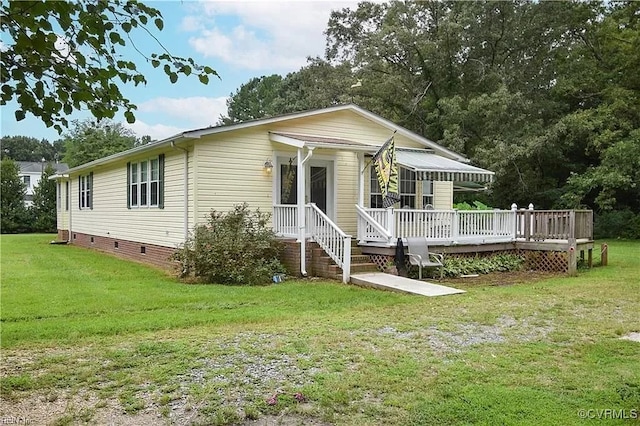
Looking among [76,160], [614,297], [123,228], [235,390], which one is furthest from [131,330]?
[76,160]

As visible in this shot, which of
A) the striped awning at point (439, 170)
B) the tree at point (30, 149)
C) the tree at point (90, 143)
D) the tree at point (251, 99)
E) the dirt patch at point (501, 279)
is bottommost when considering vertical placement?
the dirt patch at point (501, 279)

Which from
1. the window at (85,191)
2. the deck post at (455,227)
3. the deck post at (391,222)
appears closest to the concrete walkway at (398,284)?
the deck post at (391,222)

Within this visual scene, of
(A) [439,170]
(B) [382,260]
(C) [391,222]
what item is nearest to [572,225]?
(A) [439,170]

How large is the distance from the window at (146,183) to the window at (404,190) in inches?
227

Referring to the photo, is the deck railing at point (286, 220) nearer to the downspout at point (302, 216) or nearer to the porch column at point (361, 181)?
the downspout at point (302, 216)

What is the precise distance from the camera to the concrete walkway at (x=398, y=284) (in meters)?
9.53

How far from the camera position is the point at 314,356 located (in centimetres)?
532

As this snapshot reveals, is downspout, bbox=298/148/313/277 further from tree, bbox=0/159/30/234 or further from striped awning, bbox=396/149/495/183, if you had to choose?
tree, bbox=0/159/30/234

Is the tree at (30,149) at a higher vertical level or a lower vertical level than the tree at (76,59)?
higher

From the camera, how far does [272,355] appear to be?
5.37 metres

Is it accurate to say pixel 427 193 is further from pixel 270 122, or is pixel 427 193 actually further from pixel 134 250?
pixel 134 250

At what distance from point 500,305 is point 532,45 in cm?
2238

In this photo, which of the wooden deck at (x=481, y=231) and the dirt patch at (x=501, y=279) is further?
the wooden deck at (x=481, y=231)

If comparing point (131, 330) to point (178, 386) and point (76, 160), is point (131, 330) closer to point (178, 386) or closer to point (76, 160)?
point (178, 386)
